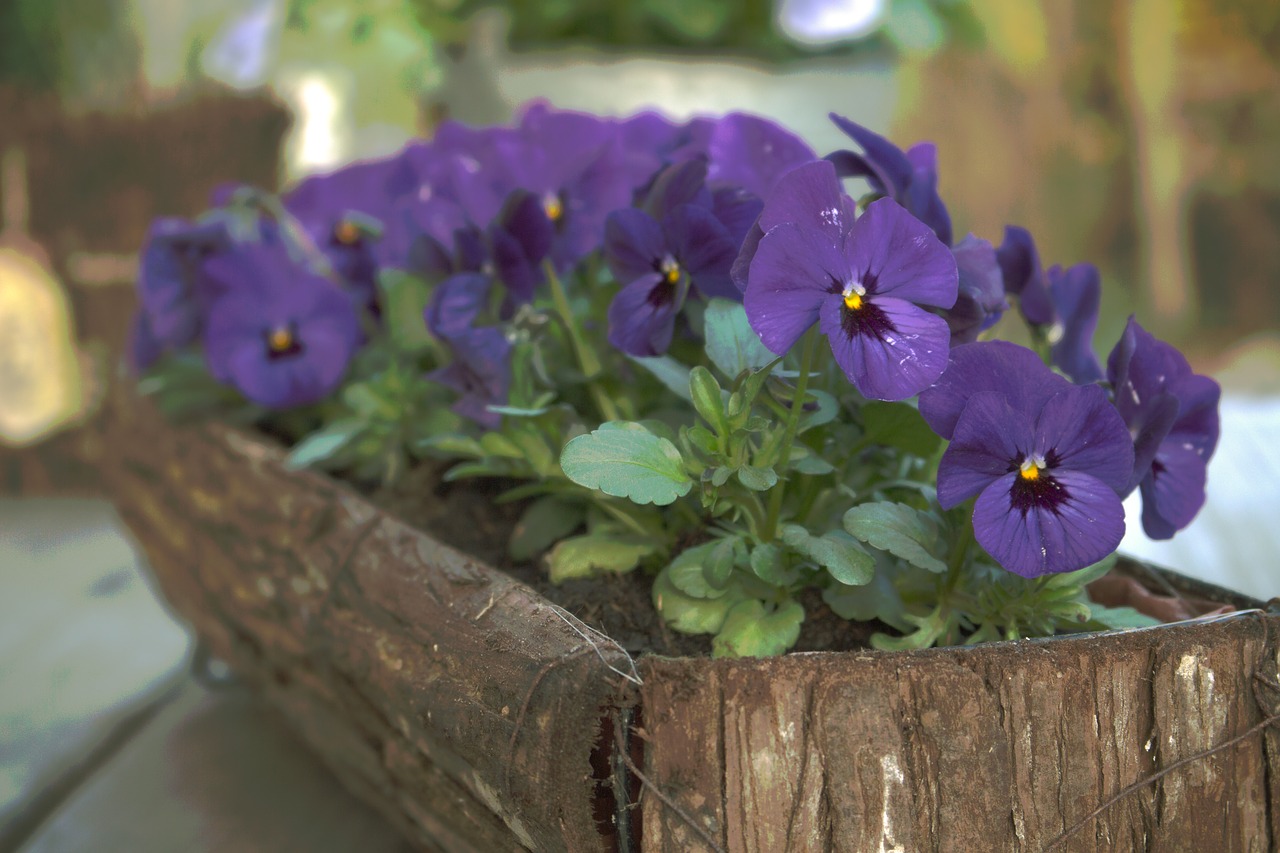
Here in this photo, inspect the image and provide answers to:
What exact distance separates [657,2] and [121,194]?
1.20 metres

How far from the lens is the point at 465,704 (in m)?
0.57

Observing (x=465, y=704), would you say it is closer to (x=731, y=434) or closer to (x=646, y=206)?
(x=731, y=434)

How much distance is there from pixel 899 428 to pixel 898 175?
142 mm

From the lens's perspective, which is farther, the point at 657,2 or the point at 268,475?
the point at 657,2

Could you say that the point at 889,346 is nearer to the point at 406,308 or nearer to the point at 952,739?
the point at 952,739

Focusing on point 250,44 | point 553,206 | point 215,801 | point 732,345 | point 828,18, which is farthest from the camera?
point 250,44

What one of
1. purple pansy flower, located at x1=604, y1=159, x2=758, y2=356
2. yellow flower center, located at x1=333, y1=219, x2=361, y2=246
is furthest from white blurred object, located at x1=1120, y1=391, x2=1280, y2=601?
yellow flower center, located at x1=333, y1=219, x2=361, y2=246

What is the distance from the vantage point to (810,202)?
52 cm

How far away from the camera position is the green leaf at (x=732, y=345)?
583 millimetres

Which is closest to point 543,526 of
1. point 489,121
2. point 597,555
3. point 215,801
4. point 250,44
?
point 597,555

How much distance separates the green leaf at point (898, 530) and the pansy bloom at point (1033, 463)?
38 mm

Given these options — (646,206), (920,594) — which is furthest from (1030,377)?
(646,206)

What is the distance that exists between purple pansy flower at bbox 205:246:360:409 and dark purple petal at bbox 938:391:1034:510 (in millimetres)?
607

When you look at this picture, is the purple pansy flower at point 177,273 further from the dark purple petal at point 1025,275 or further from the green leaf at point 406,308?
the dark purple petal at point 1025,275
